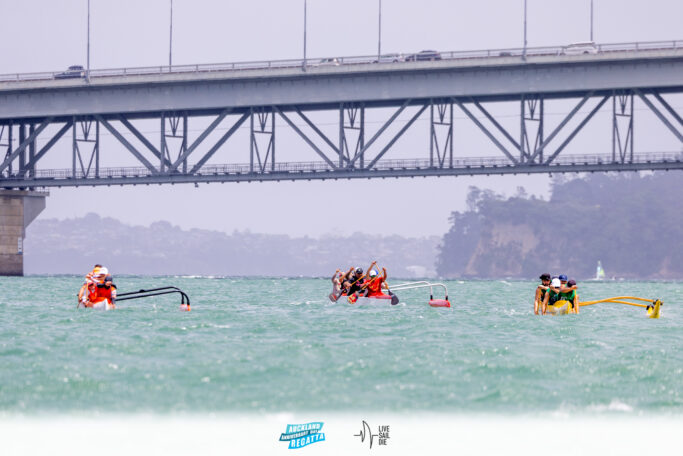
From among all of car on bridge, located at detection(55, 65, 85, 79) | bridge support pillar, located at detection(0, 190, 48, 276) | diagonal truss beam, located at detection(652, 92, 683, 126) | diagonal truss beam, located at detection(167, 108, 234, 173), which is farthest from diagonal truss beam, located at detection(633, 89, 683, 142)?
bridge support pillar, located at detection(0, 190, 48, 276)

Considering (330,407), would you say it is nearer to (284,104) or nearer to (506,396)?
(506,396)

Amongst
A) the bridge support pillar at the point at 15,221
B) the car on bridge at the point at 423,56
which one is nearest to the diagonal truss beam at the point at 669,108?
the car on bridge at the point at 423,56

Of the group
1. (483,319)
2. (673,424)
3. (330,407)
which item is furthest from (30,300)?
(673,424)

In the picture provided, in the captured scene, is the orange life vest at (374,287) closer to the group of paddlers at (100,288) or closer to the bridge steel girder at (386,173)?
the group of paddlers at (100,288)

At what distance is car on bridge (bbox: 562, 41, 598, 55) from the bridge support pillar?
46912mm

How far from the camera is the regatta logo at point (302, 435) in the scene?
17.3 m

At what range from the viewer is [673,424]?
19.1 meters

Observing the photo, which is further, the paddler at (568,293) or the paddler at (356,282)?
the paddler at (356,282)

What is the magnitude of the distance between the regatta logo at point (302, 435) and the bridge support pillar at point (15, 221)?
7982 cm

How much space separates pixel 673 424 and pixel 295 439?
6678mm

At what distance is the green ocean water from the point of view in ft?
67.7

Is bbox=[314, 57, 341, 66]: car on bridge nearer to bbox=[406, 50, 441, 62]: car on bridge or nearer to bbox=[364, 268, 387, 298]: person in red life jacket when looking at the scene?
bbox=[406, 50, 441, 62]: car on bridge

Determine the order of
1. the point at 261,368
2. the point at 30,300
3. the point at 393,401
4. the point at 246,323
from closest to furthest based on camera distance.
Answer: the point at 393,401 → the point at 261,368 → the point at 246,323 → the point at 30,300

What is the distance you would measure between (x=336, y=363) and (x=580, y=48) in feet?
177
